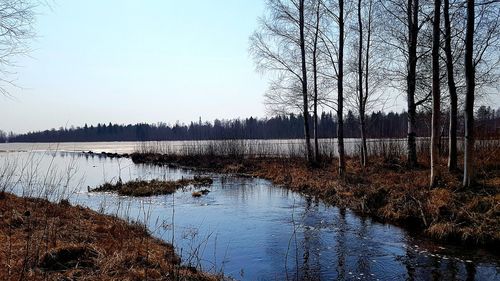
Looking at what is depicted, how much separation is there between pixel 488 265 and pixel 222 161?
27676 millimetres

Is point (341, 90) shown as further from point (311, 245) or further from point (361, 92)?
point (311, 245)

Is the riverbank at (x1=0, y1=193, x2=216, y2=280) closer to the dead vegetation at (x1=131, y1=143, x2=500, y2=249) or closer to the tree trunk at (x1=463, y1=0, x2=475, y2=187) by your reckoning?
the dead vegetation at (x1=131, y1=143, x2=500, y2=249)

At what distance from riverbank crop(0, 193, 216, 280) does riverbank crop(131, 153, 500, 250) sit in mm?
6727

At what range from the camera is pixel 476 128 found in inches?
787

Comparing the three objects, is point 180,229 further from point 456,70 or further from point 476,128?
point 456,70

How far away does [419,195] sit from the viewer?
1240 centimetres

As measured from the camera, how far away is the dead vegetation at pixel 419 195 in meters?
10.1

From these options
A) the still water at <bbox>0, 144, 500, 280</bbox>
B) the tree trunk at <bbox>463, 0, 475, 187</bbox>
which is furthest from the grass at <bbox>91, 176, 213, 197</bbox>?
the tree trunk at <bbox>463, 0, 475, 187</bbox>

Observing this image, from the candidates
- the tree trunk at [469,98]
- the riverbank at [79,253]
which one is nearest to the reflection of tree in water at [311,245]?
the riverbank at [79,253]

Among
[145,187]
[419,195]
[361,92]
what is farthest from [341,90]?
[145,187]

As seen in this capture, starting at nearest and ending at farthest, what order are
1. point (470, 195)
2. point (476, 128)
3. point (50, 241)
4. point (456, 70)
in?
point (50, 241) < point (470, 195) < point (476, 128) < point (456, 70)

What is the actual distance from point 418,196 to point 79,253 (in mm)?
9573

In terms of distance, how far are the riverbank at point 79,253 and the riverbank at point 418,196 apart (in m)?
6.73

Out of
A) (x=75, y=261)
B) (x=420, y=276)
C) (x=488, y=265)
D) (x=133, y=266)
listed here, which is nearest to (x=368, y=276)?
(x=420, y=276)
